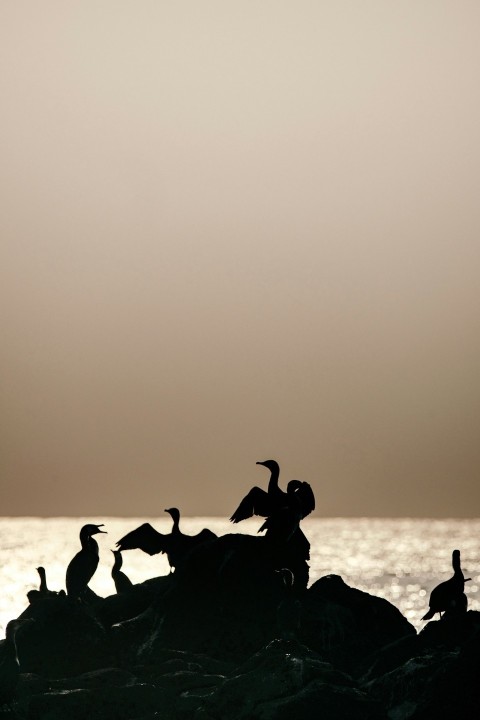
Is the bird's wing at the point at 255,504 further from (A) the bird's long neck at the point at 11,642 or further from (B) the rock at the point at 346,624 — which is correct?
(A) the bird's long neck at the point at 11,642

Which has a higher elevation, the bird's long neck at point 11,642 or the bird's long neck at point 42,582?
the bird's long neck at point 42,582

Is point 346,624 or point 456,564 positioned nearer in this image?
point 346,624

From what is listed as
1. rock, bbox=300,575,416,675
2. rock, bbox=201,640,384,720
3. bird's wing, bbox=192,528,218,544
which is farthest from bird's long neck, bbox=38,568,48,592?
rock, bbox=300,575,416,675

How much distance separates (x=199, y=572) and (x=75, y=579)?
2708mm

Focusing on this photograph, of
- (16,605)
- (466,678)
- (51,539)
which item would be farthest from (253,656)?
(51,539)

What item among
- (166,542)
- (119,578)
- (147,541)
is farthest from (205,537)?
(119,578)

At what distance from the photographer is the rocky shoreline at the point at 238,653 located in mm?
29281

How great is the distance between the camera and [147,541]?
33.6 meters

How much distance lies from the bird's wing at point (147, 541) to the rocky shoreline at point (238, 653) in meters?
0.77

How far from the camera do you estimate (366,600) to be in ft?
107

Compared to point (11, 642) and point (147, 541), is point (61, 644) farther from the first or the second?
point (147, 541)

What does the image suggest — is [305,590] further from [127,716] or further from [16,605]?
[16,605]

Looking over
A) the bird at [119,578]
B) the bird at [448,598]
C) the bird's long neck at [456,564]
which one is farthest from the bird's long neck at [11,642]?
the bird's long neck at [456,564]

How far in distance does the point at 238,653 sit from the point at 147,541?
355 centimetres
